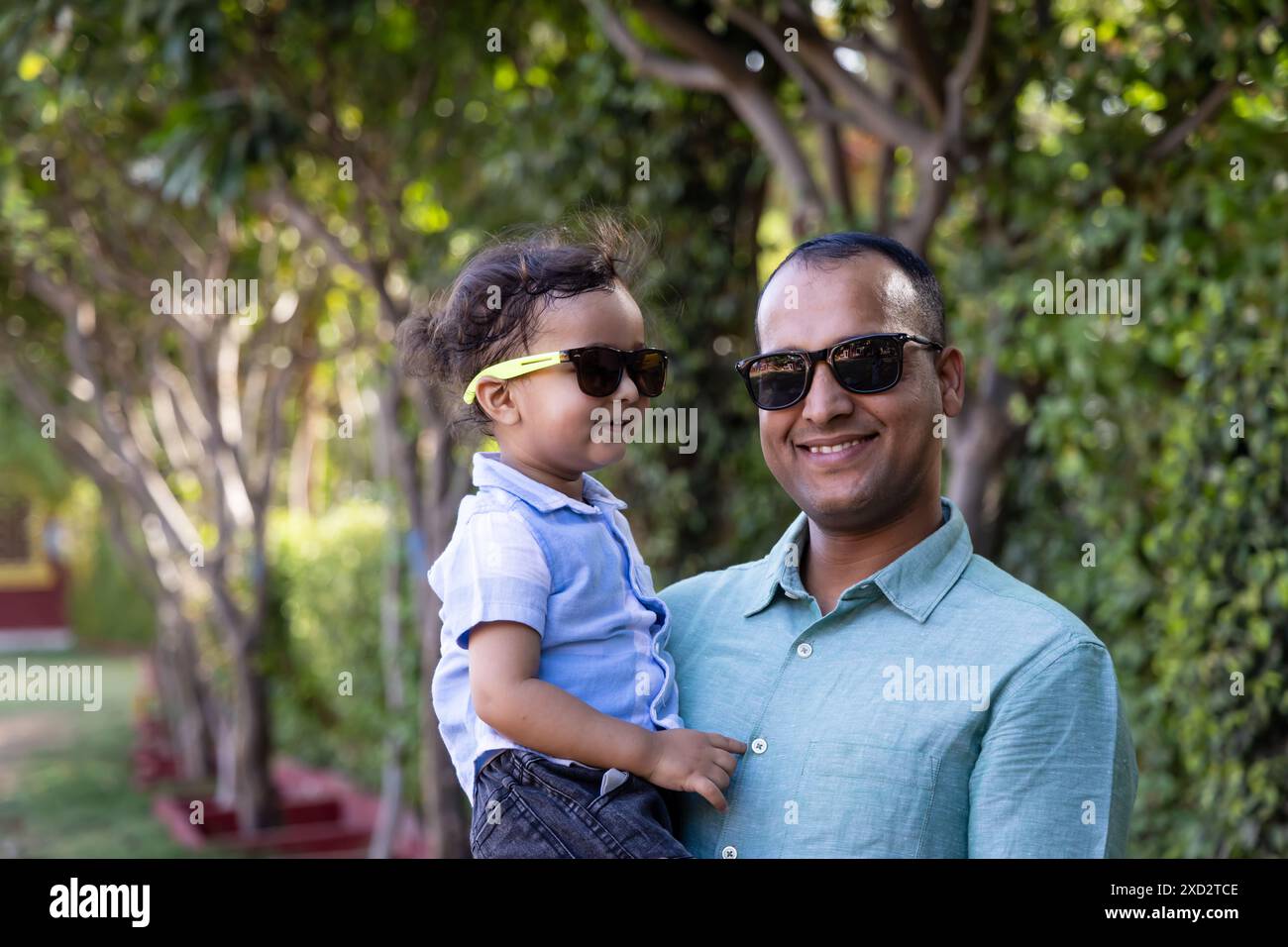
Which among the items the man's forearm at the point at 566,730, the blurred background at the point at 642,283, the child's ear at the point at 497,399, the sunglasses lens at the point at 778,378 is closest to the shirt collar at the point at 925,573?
the sunglasses lens at the point at 778,378

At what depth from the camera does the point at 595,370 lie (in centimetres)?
231

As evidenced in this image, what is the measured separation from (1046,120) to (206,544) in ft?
24.4

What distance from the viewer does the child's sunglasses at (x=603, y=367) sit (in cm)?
230

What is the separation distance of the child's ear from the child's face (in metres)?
0.02

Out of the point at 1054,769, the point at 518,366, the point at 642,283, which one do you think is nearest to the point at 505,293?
the point at 518,366

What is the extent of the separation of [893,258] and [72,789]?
43.1 ft

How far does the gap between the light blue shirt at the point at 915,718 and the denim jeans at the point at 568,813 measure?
0.40ft

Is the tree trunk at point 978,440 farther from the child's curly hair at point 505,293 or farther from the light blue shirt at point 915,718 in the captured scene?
the light blue shirt at point 915,718

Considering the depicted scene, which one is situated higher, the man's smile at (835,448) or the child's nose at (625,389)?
the child's nose at (625,389)

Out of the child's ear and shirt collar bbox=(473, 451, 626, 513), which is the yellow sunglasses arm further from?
shirt collar bbox=(473, 451, 626, 513)

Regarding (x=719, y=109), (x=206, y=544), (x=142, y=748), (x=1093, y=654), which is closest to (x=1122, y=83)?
(x=719, y=109)

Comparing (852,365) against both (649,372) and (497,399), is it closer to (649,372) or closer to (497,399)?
(649,372)

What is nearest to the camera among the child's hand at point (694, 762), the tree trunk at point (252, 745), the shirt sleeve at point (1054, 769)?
the shirt sleeve at point (1054, 769)
